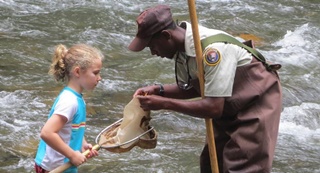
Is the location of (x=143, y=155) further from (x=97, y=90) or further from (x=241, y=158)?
(x=241, y=158)

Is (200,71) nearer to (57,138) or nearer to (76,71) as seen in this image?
(76,71)

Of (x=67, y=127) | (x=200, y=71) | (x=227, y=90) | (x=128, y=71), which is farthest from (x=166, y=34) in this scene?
(x=128, y=71)

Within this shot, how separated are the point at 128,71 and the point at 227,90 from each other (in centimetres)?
522

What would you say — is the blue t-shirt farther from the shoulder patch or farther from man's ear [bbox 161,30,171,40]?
the shoulder patch

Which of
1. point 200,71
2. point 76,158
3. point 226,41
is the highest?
point 226,41

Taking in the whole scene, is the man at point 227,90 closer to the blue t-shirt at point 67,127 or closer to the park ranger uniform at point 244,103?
the park ranger uniform at point 244,103

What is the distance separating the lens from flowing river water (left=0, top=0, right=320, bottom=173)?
643cm

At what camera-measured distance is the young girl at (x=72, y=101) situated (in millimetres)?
3951

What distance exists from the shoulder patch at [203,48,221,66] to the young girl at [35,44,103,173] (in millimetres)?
660

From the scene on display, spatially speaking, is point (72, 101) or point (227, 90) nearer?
point (227, 90)

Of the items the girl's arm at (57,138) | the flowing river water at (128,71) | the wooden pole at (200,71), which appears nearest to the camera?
the wooden pole at (200,71)

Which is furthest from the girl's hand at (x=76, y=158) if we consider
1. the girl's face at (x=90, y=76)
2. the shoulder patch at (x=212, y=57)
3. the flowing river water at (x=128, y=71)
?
the flowing river water at (x=128, y=71)

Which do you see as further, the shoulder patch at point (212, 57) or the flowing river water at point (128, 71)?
the flowing river water at point (128, 71)

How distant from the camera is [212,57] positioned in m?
3.77
